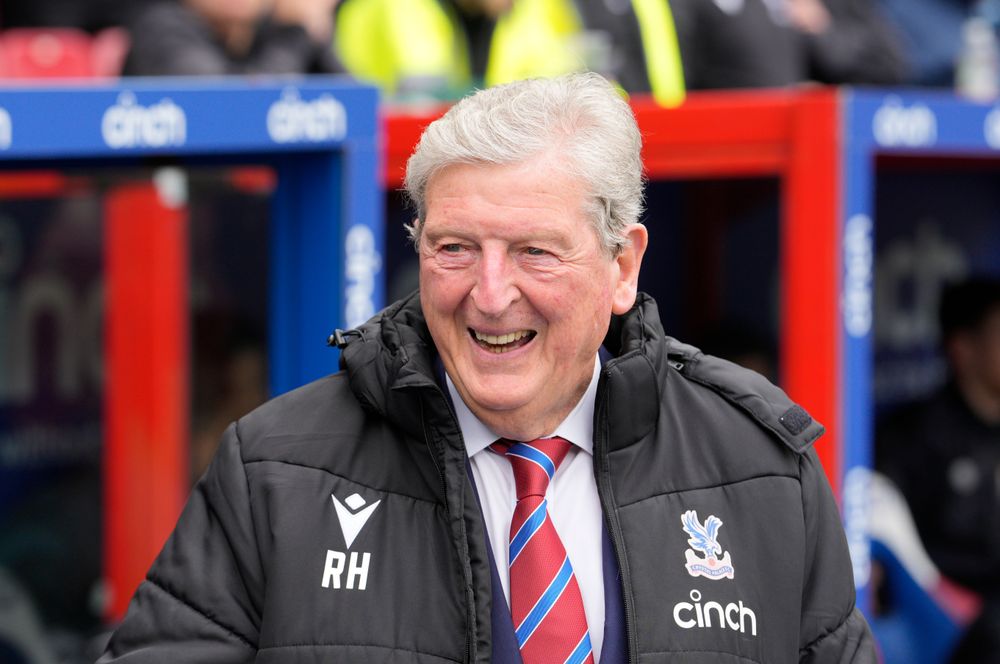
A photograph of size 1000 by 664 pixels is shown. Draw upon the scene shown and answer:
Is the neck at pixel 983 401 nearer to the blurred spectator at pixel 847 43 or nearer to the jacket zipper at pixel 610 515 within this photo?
the blurred spectator at pixel 847 43

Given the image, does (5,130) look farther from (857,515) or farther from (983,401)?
(983,401)

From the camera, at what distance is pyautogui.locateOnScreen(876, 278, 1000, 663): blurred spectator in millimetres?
5129

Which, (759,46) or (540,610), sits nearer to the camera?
(540,610)

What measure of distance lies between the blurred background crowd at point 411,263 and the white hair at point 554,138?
240 centimetres

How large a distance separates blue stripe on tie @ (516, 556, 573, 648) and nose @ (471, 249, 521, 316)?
13.1 inches

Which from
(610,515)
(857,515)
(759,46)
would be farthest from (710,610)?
(759,46)

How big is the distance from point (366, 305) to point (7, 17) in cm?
226

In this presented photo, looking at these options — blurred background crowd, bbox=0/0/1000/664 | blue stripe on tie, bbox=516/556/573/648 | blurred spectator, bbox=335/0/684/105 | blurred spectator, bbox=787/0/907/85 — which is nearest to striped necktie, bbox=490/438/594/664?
blue stripe on tie, bbox=516/556/573/648

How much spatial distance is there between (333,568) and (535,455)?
29 centimetres

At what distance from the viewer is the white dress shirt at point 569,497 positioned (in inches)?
78.3

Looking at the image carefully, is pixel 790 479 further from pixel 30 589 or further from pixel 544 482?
pixel 30 589

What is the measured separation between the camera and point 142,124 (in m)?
3.09

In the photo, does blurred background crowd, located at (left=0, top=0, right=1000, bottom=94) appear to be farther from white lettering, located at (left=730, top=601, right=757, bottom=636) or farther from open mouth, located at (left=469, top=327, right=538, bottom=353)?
white lettering, located at (left=730, top=601, right=757, bottom=636)

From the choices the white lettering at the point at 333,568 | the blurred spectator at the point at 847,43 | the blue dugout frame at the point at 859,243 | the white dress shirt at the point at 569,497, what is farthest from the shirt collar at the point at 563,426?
the blurred spectator at the point at 847,43
